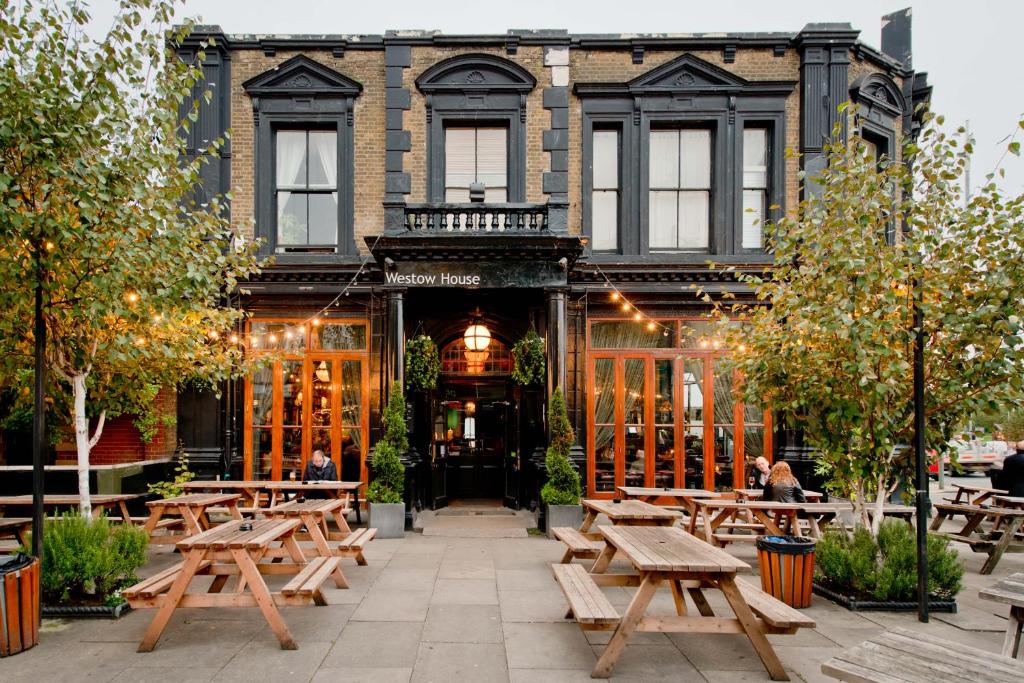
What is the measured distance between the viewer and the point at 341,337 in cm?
1270

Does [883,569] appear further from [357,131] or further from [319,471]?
[357,131]

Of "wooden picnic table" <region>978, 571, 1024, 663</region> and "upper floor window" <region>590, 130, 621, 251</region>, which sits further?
"upper floor window" <region>590, 130, 621, 251</region>

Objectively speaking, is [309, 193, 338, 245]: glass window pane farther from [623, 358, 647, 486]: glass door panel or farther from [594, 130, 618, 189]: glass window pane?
[623, 358, 647, 486]: glass door panel

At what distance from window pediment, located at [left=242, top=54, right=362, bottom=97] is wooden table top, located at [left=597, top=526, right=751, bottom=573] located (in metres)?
10.5

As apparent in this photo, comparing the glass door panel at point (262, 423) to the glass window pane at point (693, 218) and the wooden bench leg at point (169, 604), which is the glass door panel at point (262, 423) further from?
the glass window pane at point (693, 218)

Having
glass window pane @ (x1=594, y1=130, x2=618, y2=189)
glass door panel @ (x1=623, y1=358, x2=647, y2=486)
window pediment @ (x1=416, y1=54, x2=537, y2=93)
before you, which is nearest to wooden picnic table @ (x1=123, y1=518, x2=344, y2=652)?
glass door panel @ (x1=623, y1=358, x2=647, y2=486)

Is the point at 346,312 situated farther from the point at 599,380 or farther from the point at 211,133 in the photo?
the point at 599,380

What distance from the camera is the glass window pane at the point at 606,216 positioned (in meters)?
13.0

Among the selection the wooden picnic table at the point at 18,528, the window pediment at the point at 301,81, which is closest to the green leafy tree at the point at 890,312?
the wooden picnic table at the point at 18,528

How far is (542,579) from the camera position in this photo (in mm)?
7836

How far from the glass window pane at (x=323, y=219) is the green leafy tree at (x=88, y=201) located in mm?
5139

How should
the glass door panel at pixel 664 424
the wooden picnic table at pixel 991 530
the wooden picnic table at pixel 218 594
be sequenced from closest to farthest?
Result: the wooden picnic table at pixel 218 594
the wooden picnic table at pixel 991 530
the glass door panel at pixel 664 424

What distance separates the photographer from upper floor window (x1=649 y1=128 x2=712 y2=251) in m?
13.1

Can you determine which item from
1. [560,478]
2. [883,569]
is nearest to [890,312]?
[883,569]
